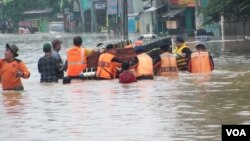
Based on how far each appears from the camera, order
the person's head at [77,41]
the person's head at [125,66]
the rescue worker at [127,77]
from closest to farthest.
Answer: the rescue worker at [127,77]
the person's head at [125,66]
the person's head at [77,41]

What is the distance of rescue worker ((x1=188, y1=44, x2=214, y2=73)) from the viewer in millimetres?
20859

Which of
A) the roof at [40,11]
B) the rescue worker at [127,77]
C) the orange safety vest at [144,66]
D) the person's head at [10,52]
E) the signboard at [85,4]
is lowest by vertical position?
the rescue worker at [127,77]

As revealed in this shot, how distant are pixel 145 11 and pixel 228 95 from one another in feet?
216

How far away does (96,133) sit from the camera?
10.8 metres

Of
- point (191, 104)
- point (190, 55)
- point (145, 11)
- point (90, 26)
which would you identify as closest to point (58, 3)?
point (90, 26)

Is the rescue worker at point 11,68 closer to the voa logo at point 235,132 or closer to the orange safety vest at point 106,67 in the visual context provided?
the orange safety vest at point 106,67

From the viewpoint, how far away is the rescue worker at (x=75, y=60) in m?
20.2

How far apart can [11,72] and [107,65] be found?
A: 3.57 metres

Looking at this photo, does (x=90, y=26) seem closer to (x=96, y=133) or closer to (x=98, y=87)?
(x=98, y=87)

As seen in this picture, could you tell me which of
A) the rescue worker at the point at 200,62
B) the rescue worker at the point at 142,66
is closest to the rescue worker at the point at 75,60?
the rescue worker at the point at 142,66

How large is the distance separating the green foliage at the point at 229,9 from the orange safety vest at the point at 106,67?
52.2 feet

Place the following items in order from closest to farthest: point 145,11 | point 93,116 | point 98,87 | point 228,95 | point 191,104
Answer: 1. point 93,116
2. point 191,104
3. point 228,95
4. point 98,87
5. point 145,11

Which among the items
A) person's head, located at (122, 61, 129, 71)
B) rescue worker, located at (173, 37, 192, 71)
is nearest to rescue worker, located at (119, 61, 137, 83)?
person's head, located at (122, 61, 129, 71)

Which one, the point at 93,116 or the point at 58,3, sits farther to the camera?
the point at 58,3
